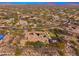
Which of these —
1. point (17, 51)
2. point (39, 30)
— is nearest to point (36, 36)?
point (39, 30)

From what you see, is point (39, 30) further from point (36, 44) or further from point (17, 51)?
point (17, 51)

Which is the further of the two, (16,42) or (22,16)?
(22,16)

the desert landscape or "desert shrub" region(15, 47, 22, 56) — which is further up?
the desert landscape

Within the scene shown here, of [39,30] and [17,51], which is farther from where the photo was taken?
[39,30]

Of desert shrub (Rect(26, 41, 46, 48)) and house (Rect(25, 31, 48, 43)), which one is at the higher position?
house (Rect(25, 31, 48, 43))

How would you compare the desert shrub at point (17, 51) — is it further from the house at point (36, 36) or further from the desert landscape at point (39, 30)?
the house at point (36, 36)

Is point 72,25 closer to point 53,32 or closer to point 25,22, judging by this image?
point 53,32

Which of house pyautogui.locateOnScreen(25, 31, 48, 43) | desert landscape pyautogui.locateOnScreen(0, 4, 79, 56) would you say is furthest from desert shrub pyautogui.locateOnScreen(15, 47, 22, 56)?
house pyautogui.locateOnScreen(25, 31, 48, 43)

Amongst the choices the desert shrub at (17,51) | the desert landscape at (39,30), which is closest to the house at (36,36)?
the desert landscape at (39,30)

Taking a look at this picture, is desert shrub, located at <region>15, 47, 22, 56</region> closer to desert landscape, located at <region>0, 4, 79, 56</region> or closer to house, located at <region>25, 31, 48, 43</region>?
desert landscape, located at <region>0, 4, 79, 56</region>

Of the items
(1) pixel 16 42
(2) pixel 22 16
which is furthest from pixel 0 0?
(1) pixel 16 42

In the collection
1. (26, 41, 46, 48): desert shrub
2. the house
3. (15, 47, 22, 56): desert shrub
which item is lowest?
(15, 47, 22, 56): desert shrub
